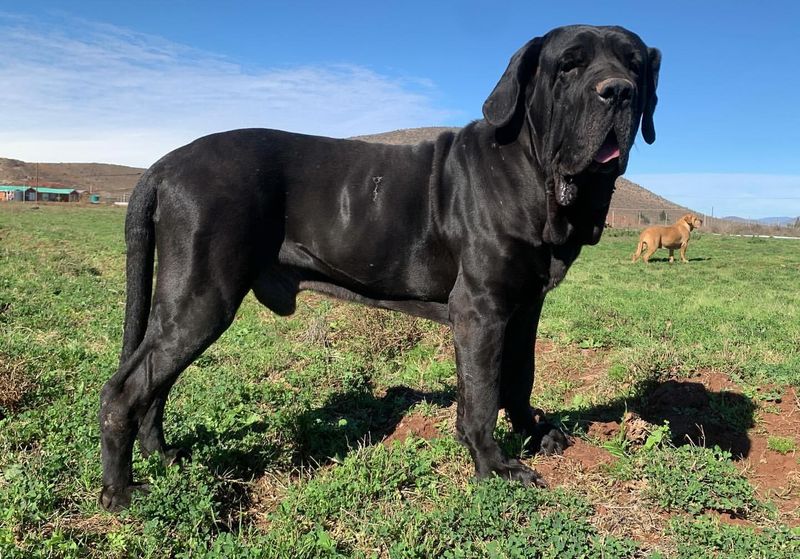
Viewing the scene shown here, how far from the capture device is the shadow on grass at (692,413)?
13.1 feet

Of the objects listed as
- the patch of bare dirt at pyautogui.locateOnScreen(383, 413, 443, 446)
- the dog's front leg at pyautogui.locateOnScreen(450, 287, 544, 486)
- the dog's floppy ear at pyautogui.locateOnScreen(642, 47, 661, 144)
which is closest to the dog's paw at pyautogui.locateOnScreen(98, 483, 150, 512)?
the patch of bare dirt at pyautogui.locateOnScreen(383, 413, 443, 446)

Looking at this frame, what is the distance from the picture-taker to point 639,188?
267 feet

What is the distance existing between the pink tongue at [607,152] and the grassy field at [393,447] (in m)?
1.65

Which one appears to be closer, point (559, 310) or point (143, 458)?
point (143, 458)

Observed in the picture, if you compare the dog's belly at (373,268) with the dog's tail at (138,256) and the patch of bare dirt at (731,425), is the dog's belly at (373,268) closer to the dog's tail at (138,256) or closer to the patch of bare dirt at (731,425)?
the dog's tail at (138,256)

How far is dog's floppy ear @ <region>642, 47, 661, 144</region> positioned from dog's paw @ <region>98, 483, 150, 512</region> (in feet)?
10.8

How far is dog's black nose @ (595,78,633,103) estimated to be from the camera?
2.57 meters

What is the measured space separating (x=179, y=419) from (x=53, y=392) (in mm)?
1172

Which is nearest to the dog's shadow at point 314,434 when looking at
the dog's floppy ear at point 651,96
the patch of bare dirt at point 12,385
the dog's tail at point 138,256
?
the dog's tail at point 138,256

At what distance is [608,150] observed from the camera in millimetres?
2730

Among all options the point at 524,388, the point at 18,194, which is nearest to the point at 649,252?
the point at 524,388

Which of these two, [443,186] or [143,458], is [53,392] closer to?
[143,458]

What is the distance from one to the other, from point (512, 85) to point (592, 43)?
16.4 inches

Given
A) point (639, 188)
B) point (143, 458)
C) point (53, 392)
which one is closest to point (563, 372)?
point (143, 458)
